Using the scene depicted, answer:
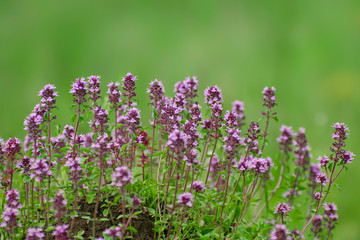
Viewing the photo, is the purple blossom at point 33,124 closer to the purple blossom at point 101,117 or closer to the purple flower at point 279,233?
the purple blossom at point 101,117

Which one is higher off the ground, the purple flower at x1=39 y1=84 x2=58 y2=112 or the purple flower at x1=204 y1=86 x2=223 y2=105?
the purple flower at x1=204 y1=86 x2=223 y2=105

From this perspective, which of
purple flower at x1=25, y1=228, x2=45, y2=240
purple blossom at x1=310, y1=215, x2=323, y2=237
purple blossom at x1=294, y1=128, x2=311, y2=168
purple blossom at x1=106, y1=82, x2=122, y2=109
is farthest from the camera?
purple blossom at x1=310, y1=215, x2=323, y2=237

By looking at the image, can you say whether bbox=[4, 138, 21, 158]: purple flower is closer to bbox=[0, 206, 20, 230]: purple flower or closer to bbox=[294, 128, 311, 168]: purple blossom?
bbox=[0, 206, 20, 230]: purple flower

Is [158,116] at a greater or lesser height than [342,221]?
greater

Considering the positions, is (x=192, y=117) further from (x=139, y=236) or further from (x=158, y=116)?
(x=139, y=236)

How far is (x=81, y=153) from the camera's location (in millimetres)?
3385

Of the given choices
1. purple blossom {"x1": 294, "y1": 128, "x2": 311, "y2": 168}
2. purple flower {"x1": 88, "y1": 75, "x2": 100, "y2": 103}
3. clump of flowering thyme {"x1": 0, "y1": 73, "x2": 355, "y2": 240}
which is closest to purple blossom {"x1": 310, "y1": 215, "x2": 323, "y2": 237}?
clump of flowering thyme {"x1": 0, "y1": 73, "x2": 355, "y2": 240}

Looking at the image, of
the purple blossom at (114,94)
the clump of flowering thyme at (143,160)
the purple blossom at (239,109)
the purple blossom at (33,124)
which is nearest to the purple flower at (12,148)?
the clump of flowering thyme at (143,160)

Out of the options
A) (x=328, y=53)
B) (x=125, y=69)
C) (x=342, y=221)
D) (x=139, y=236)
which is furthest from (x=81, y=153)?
(x=328, y=53)

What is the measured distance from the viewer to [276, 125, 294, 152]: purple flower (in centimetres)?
317

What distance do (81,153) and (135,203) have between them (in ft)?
3.41

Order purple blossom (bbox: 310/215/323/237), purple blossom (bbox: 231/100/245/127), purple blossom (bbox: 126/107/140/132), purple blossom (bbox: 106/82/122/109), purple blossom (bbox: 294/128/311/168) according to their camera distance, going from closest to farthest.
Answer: purple blossom (bbox: 231/100/245/127), purple blossom (bbox: 126/107/140/132), purple blossom (bbox: 106/82/122/109), purple blossom (bbox: 294/128/311/168), purple blossom (bbox: 310/215/323/237)

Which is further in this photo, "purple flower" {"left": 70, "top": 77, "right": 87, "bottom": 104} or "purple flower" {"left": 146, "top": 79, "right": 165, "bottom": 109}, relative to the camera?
"purple flower" {"left": 146, "top": 79, "right": 165, "bottom": 109}

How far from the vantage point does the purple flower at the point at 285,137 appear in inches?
125
